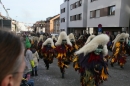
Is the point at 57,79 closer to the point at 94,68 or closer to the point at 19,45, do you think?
the point at 94,68

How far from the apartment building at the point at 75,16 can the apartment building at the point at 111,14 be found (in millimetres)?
3325

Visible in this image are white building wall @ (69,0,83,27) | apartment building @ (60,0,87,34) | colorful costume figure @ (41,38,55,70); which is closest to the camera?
colorful costume figure @ (41,38,55,70)

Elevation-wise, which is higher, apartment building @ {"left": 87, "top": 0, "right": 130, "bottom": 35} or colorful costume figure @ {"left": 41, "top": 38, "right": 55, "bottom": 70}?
apartment building @ {"left": 87, "top": 0, "right": 130, "bottom": 35}

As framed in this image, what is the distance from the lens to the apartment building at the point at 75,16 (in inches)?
1209

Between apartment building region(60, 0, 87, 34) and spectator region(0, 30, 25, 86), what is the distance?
29657 millimetres

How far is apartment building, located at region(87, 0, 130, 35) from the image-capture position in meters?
19.3

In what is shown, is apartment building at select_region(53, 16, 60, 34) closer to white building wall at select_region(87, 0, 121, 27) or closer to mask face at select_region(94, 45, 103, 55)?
white building wall at select_region(87, 0, 121, 27)

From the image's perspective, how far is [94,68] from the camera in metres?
5.06

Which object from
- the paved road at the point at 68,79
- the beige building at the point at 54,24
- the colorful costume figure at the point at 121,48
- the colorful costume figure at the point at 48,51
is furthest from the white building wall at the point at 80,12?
the beige building at the point at 54,24

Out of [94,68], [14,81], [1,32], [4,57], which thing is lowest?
[94,68]

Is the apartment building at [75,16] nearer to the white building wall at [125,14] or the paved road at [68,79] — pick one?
the white building wall at [125,14]

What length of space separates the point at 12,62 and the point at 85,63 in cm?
448

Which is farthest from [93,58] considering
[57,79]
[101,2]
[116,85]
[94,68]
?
[101,2]

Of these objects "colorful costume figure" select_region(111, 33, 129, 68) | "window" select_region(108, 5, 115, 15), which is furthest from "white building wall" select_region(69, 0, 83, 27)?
"colorful costume figure" select_region(111, 33, 129, 68)
